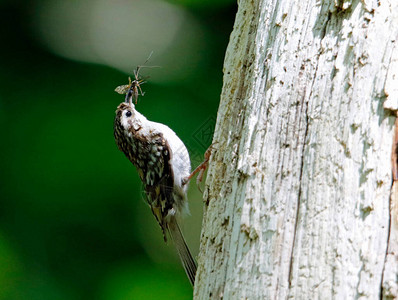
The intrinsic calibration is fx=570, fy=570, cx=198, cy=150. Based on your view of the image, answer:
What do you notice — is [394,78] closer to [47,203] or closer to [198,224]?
[198,224]

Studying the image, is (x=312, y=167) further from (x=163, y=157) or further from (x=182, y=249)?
(x=163, y=157)

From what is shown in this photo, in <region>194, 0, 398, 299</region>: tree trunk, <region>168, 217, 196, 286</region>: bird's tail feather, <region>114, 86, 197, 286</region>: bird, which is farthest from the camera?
<region>114, 86, 197, 286</region>: bird

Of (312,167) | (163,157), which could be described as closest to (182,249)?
(163,157)

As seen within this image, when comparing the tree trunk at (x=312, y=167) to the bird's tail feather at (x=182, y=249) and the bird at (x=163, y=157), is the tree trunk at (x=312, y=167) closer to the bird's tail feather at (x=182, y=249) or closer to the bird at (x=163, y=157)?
the bird's tail feather at (x=182, y=249)

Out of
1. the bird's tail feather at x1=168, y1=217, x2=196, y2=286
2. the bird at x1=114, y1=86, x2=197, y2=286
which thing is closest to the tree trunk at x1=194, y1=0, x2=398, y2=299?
the bird's tail feather at x1=168, y1=217, x2=196, y2=286

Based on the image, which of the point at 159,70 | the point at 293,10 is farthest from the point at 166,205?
the point at 293,10

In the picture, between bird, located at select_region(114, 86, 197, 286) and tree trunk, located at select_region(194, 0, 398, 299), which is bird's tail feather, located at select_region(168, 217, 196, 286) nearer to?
bird, located at select_region(114, 86, 197, 286)

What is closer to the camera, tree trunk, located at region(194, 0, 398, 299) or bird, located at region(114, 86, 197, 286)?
tree trunk, located at region(194, 0, 398, 299)
